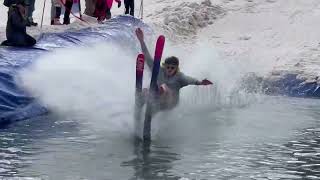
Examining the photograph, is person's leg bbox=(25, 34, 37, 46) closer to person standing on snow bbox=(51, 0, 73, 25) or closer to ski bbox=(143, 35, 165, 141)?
person standing on snow bbox=(51, 0, 73, 25)

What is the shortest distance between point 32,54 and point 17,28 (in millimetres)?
817

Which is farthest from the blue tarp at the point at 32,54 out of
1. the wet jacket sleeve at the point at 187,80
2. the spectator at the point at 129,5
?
the spectator at the point at 129,5

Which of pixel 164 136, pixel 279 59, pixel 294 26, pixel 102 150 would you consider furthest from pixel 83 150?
pixel 294 26

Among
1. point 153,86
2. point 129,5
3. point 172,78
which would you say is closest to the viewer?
point 153,86

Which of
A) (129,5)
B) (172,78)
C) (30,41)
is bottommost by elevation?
(172,78)

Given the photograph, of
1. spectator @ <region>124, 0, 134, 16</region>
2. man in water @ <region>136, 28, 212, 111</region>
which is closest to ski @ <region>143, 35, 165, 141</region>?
man in water @ <region>136, 28, 212, 111</region>

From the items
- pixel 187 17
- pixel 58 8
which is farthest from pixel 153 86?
pixel 187 17

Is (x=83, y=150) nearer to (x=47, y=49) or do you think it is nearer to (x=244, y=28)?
(x=47, y=49)

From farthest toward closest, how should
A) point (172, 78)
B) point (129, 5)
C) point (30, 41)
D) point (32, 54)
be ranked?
point (129, 5)
point (30, 41)
point (32, 54)
point (172, 78)

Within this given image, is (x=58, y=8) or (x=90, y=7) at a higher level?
(x=90, y=7)

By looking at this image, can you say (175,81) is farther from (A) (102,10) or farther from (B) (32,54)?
(A) (102,10)

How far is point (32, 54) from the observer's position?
12.6 m

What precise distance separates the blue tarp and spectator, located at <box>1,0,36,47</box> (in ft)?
0.70

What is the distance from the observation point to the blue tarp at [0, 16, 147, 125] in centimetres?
1084
